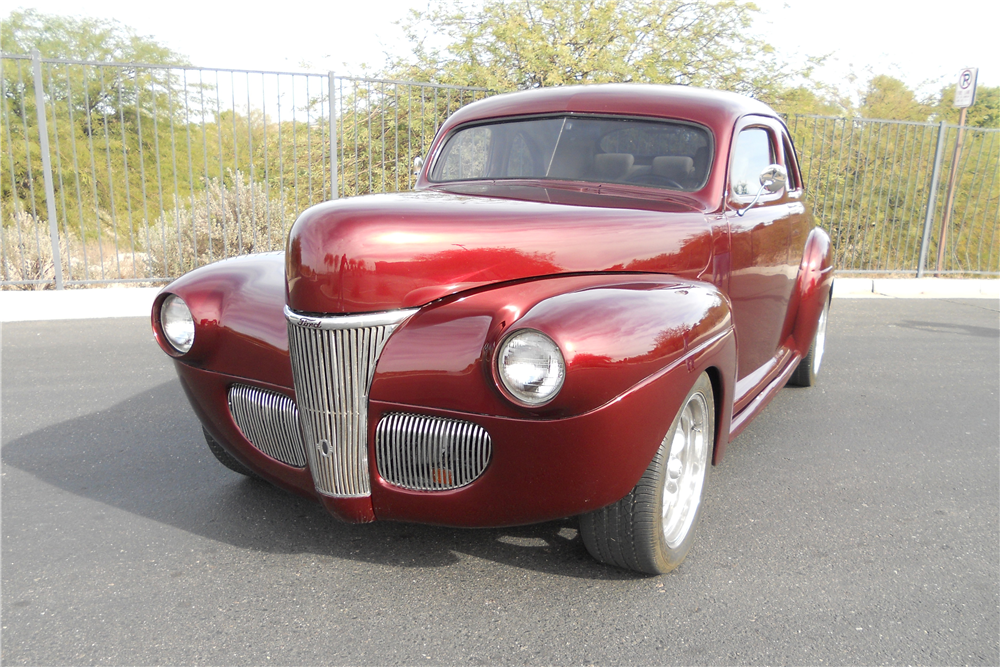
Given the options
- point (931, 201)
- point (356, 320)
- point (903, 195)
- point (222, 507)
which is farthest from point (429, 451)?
point (903, 195)

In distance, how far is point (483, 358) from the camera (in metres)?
A: 2.00

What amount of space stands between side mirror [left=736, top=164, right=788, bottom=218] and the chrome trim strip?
1.71 meters

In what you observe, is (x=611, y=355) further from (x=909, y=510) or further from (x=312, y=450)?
(x=909, y=510)

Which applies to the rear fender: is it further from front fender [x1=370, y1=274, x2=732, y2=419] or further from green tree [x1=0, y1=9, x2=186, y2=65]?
green tree [x1=0, y1=9, x2=186, y2=65]

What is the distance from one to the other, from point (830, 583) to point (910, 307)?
23.5ft

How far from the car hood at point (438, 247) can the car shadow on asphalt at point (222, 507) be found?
933 millimetres

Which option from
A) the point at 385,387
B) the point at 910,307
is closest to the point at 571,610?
the point at 385,387

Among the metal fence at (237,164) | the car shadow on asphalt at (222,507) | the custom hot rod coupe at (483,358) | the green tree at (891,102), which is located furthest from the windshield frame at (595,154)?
the green tree at (891,102)

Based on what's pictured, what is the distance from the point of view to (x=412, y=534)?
2.70 meters

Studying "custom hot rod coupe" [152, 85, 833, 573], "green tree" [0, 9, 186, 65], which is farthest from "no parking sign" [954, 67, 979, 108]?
"green tree" [0, 9, 186, 65]

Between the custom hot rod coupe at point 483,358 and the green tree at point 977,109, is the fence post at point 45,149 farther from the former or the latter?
the green tree at point 977,109

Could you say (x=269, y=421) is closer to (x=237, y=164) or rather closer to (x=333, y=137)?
(x=237, y=164)

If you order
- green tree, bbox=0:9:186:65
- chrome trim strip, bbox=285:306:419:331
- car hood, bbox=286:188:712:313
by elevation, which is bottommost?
chrome trim strip, bbox=285:306:419:331

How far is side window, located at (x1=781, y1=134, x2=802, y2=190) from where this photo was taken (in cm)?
417
